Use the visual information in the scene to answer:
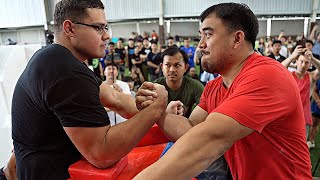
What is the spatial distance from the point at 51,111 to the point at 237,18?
1118mm

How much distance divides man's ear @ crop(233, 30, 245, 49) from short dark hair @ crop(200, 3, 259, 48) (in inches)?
1.1

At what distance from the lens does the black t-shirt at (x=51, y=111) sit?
125cm

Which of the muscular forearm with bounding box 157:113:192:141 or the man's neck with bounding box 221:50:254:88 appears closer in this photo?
the man's neck with bounding box 221:50:254:88

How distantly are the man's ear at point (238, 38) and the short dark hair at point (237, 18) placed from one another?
0.10ft

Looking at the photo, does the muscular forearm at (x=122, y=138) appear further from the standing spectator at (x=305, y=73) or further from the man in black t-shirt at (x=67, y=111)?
the standing spectator at (x=305, y=73)

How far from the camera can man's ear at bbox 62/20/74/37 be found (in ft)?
5.03

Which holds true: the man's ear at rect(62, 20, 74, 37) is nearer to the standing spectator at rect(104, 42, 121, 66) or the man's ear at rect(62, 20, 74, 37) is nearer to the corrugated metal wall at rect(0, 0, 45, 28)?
the standing spectator at rect(104, 42, 121, 66)

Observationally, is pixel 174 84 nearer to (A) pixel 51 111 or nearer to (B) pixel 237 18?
(B) pixel 237 18

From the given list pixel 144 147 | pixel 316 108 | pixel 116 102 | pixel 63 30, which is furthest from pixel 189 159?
pixel 316 108

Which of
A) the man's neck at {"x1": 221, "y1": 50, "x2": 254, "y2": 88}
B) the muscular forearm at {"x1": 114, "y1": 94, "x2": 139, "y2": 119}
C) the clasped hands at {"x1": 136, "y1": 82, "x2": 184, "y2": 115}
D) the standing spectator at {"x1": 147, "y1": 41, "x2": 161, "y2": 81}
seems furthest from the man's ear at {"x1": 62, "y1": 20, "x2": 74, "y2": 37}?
the standing spectator at {"x1": 147, "y1": 41, "x2": 161, "y2": 81}

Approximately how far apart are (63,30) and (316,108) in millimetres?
4847

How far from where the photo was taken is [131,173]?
143 centimetres

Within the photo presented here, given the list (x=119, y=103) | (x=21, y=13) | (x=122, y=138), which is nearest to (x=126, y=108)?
(x=119, y=103)

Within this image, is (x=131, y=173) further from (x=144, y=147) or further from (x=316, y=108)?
(x=316, y=108)
